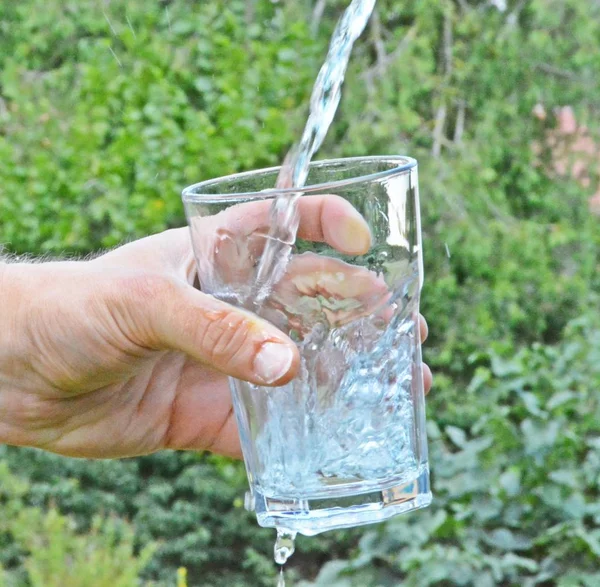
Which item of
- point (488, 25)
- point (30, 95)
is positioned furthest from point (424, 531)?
point (30, 95)

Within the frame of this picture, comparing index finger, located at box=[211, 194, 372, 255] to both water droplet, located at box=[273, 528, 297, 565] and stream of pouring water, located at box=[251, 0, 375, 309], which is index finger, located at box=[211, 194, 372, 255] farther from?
water droplet, located at box=[273, 528, 297, 565]

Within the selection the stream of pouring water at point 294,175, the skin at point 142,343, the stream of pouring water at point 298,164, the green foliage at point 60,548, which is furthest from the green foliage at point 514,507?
the stream of pouring water at point 298,164

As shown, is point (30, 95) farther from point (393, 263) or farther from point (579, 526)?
point (393, 263)

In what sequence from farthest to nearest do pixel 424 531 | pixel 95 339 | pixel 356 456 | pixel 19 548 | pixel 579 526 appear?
pixel 19 548 → pixel 424 531 → pixel 579 526 → pixel 95 339 → pixel 356 456

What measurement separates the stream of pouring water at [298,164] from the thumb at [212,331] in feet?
0.12

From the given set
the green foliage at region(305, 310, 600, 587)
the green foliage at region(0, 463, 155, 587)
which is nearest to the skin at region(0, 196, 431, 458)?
the green foliage at region(305, 310, 600, 587)

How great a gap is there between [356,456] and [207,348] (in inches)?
7.8

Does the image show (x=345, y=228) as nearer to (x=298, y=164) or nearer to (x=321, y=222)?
(x=321, y=222)

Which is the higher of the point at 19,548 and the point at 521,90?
the point at 521,90

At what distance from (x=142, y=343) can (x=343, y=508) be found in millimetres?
338

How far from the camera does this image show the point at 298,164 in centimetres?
120

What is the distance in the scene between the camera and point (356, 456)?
3.74 ft

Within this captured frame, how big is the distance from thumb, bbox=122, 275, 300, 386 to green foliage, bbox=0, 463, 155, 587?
2.05 m

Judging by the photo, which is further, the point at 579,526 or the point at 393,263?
the point at 579,526
